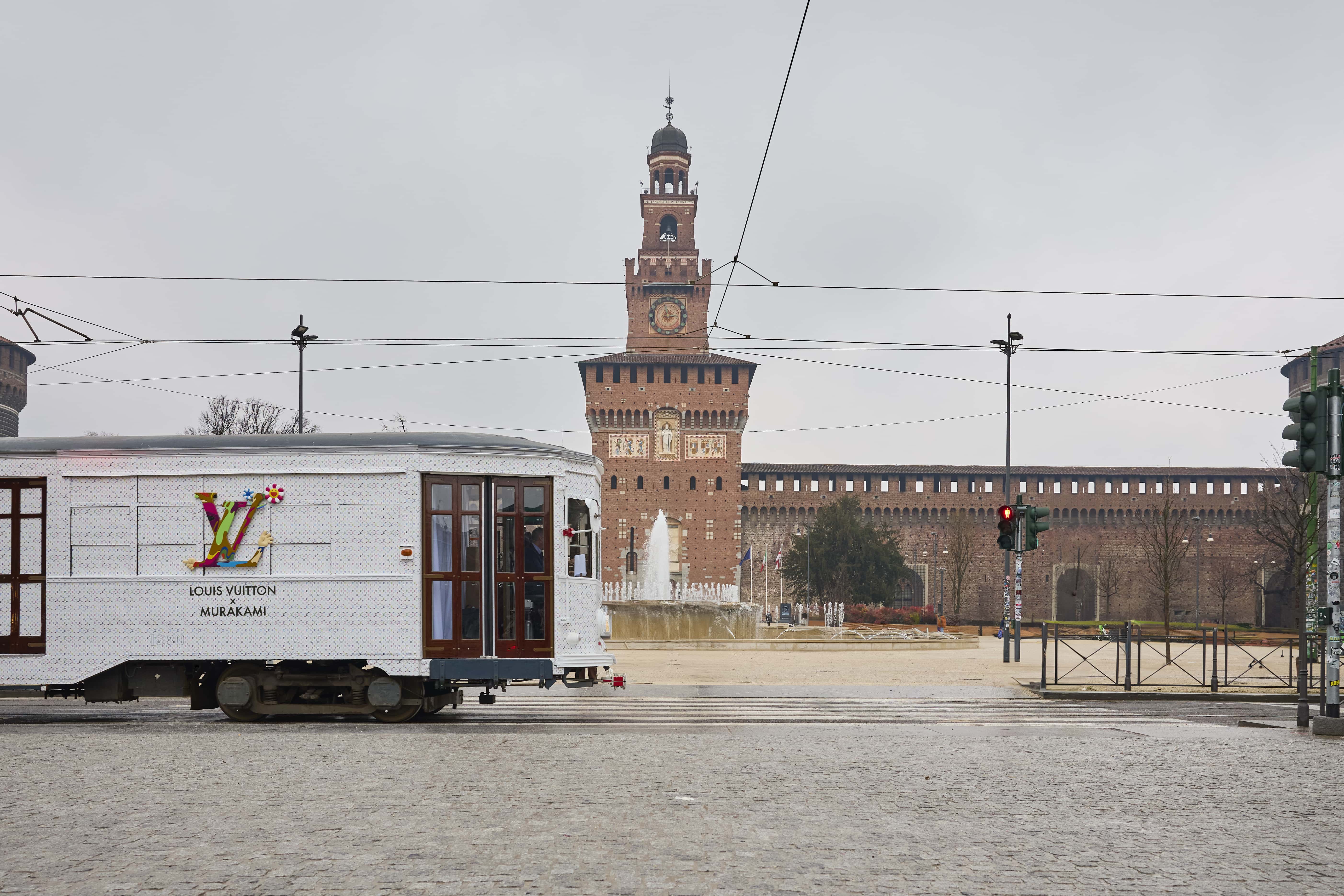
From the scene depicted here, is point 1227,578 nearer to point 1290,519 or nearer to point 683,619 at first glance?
point 1290,519

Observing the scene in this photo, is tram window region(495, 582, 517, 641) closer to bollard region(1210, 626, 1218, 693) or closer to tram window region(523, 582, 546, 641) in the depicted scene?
tram window region(523, 582, 546, 641)

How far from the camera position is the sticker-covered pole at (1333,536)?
1143cm

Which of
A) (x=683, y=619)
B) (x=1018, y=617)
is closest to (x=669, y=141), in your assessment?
(x=683, y=619)

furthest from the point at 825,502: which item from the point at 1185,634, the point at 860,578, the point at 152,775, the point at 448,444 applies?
the point at 152,775

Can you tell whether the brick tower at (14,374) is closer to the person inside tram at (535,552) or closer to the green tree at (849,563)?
the green tree at (849,563)

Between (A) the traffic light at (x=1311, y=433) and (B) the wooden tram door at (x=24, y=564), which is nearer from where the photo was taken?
(A) the traffic light at (x=1311, y=433)

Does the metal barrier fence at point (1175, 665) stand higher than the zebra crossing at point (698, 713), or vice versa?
the zebra crossing at point (698, 713)

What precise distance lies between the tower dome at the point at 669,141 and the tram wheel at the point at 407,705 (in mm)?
63038

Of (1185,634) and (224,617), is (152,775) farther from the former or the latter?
(1185,634)

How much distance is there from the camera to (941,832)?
620 cm

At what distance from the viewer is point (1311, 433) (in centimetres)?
1156

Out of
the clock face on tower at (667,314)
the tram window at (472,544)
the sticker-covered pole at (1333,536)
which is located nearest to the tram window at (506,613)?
the tram window at (472,544)

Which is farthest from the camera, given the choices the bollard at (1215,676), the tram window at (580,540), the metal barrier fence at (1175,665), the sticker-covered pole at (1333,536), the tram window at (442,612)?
the metal barrier fence at (1175,665)

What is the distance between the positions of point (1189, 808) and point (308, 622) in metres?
8.32
